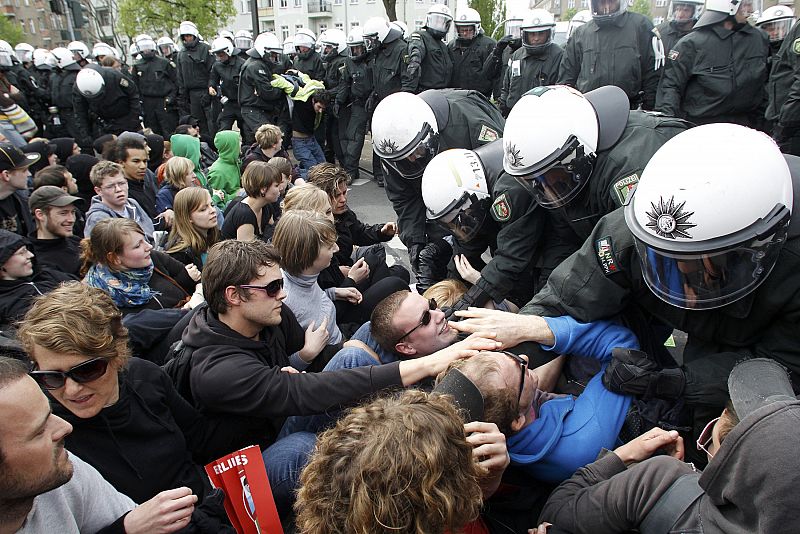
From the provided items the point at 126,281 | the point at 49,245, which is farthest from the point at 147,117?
the point at 126,281

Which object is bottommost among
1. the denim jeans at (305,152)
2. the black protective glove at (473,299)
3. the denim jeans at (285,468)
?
the denim jeans at (305,152)

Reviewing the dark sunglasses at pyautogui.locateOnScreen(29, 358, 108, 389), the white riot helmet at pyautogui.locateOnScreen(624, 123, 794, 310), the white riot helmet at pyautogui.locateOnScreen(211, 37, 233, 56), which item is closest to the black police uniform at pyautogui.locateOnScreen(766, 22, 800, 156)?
the white riot helmet at pyautogui.locateOnScreen(624, 123, 794, 310)

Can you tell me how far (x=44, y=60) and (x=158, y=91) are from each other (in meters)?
5.31

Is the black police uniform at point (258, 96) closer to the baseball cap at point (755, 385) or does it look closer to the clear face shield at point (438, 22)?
the clear face shield at point (438, 22)

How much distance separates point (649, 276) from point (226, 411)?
5.46ft

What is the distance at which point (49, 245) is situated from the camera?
12.1 feet

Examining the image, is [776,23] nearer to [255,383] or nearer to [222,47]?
[255,383]

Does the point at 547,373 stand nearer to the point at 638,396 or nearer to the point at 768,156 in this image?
the point at 638,396

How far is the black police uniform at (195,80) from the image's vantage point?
460 inches

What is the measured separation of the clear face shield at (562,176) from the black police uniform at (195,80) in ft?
35.5

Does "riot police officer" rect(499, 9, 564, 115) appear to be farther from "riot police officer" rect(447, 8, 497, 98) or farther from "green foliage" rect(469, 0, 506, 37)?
"green foliage" rect(469, 0, 506, 37)

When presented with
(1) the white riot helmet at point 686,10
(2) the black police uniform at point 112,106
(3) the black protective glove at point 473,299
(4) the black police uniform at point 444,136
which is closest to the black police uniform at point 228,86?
(2) the black police uniform at point 112,106

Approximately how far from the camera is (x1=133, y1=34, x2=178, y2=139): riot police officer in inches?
460

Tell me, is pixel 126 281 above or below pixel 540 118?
below
